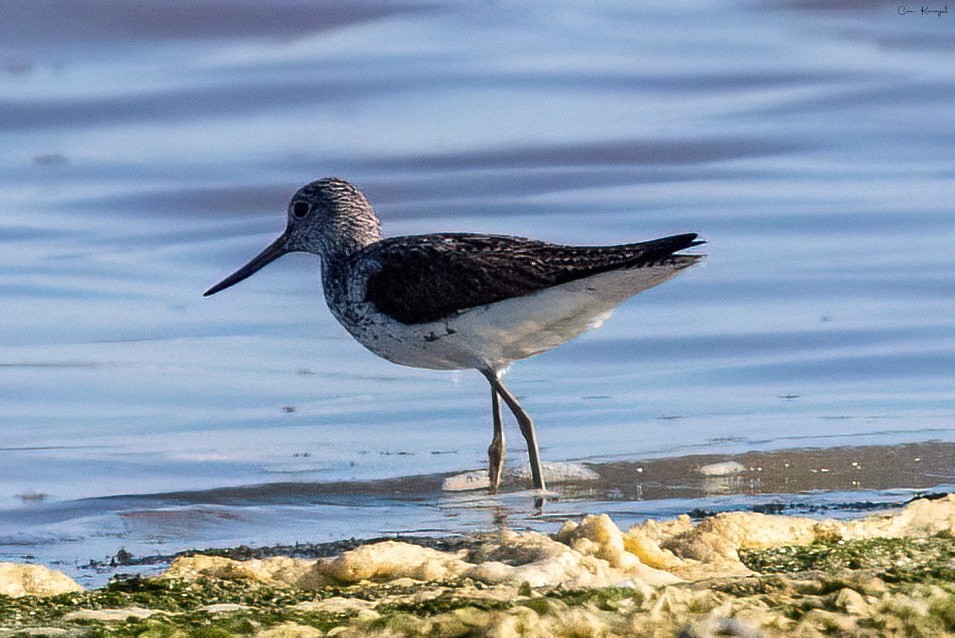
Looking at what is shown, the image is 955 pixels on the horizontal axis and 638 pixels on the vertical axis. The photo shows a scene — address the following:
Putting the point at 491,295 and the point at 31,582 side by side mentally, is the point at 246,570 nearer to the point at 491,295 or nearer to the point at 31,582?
the point at 31,582

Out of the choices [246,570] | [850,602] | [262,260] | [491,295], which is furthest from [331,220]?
[850,602]

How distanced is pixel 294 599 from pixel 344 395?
6501mm

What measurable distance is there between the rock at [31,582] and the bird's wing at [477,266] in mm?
4206

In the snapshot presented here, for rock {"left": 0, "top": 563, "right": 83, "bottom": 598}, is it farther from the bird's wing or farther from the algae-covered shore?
the bird's wing

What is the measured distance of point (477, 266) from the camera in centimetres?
767

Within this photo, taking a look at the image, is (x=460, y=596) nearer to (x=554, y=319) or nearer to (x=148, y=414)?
(x=554, y=319)

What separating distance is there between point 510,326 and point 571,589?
4.74 metres

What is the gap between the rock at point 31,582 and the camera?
328 centimetres

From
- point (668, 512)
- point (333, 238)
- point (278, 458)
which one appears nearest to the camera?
point (668, 512)

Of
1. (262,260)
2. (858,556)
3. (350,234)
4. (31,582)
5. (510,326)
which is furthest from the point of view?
(262,260)

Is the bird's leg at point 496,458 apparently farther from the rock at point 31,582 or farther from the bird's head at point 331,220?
the rock at point 31,582

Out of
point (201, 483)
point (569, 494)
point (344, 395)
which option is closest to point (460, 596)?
point (569, 494)

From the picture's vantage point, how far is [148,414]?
8898mm

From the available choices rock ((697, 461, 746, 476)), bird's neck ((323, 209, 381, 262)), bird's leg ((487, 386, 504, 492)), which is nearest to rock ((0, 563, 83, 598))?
bird's leg ((487, 386, 504, 492))
